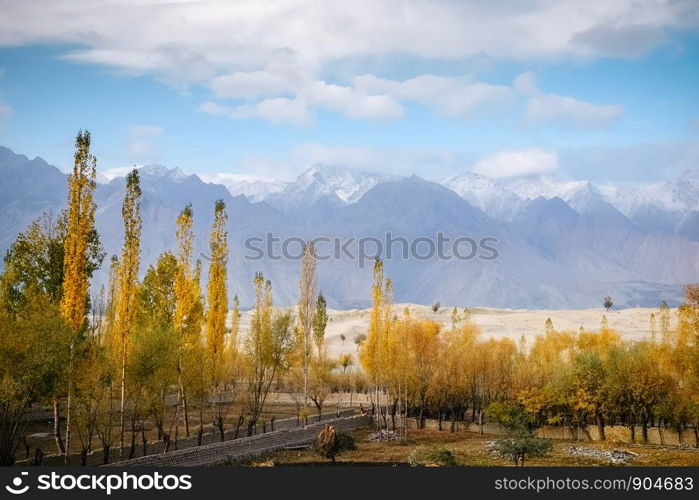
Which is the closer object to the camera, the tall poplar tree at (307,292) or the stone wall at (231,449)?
the stone wall at (231,449)

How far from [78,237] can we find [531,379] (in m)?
40.3

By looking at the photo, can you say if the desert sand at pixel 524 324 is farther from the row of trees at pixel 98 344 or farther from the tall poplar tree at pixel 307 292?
the row of trees at pixel 98 344

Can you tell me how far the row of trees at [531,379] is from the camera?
154 ft

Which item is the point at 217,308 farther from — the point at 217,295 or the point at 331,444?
the point at 331,444

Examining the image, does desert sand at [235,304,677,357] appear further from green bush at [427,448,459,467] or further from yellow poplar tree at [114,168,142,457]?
green bush at [427,448,459,467]

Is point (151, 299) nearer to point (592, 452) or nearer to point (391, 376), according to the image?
point (391, 376)

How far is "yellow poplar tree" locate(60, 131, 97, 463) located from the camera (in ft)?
99.0

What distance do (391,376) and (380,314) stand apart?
15.3 ft

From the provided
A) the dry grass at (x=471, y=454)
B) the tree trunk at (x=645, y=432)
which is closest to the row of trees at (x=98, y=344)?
the dry grass at (x=471, y=454)

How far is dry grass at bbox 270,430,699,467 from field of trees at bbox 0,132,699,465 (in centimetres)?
230

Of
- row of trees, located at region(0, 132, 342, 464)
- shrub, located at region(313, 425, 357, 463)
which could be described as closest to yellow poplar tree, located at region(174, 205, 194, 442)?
row of trees, located at region(0, 132, 342, 464)

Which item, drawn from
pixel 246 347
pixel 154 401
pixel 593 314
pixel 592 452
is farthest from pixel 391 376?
pixel 593 314

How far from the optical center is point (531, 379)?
58.9 m

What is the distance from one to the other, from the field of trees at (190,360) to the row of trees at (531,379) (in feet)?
0.46
